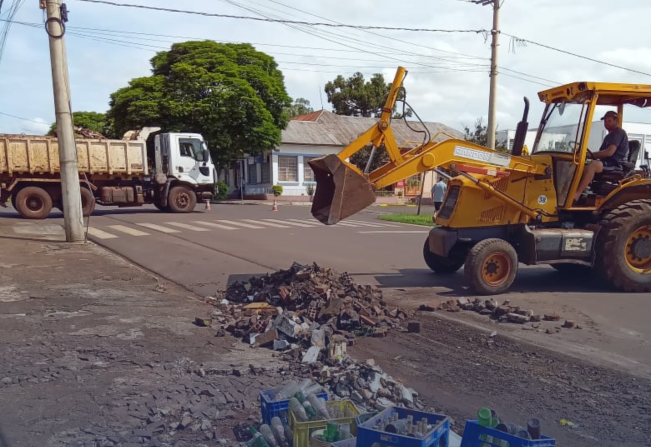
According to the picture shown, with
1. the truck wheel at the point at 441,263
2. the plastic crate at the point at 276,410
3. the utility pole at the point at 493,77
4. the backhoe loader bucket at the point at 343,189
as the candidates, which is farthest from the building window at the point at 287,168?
the plastic crate at the point at 276,410

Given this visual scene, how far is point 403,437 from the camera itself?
3.02 m

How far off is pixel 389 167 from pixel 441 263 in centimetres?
244

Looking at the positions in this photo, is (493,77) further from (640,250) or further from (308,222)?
(640,250)

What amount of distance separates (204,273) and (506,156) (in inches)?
224

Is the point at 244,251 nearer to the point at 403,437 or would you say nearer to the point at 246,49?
the point at 403,437

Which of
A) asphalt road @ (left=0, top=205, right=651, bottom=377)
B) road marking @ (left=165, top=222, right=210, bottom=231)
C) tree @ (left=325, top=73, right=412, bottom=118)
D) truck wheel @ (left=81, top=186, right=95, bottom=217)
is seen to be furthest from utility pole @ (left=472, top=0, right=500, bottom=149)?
tree @ (left=325, top=73, right=412, bottom=118)

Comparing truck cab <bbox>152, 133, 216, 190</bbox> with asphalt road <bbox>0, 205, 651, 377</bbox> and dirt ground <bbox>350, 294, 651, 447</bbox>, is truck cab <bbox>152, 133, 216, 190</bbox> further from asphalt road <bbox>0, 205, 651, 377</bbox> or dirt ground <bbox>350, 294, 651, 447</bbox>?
dirt ground <bbox>350, 294, 651, 447</bbox>

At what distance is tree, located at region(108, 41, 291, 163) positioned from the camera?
33.4 meters

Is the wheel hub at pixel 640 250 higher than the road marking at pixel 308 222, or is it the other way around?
the wheel hub at pixel 640 250

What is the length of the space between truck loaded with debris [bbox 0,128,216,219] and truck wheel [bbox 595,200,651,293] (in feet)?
55.4

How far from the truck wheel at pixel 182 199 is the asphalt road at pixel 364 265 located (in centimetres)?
238

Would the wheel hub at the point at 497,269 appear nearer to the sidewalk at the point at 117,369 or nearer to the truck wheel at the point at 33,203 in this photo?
the sidewalk at the point at 117,369

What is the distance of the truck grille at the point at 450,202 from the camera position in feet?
29.7

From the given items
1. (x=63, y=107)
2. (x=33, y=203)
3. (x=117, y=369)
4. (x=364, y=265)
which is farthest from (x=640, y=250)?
(x=33, y=203)
